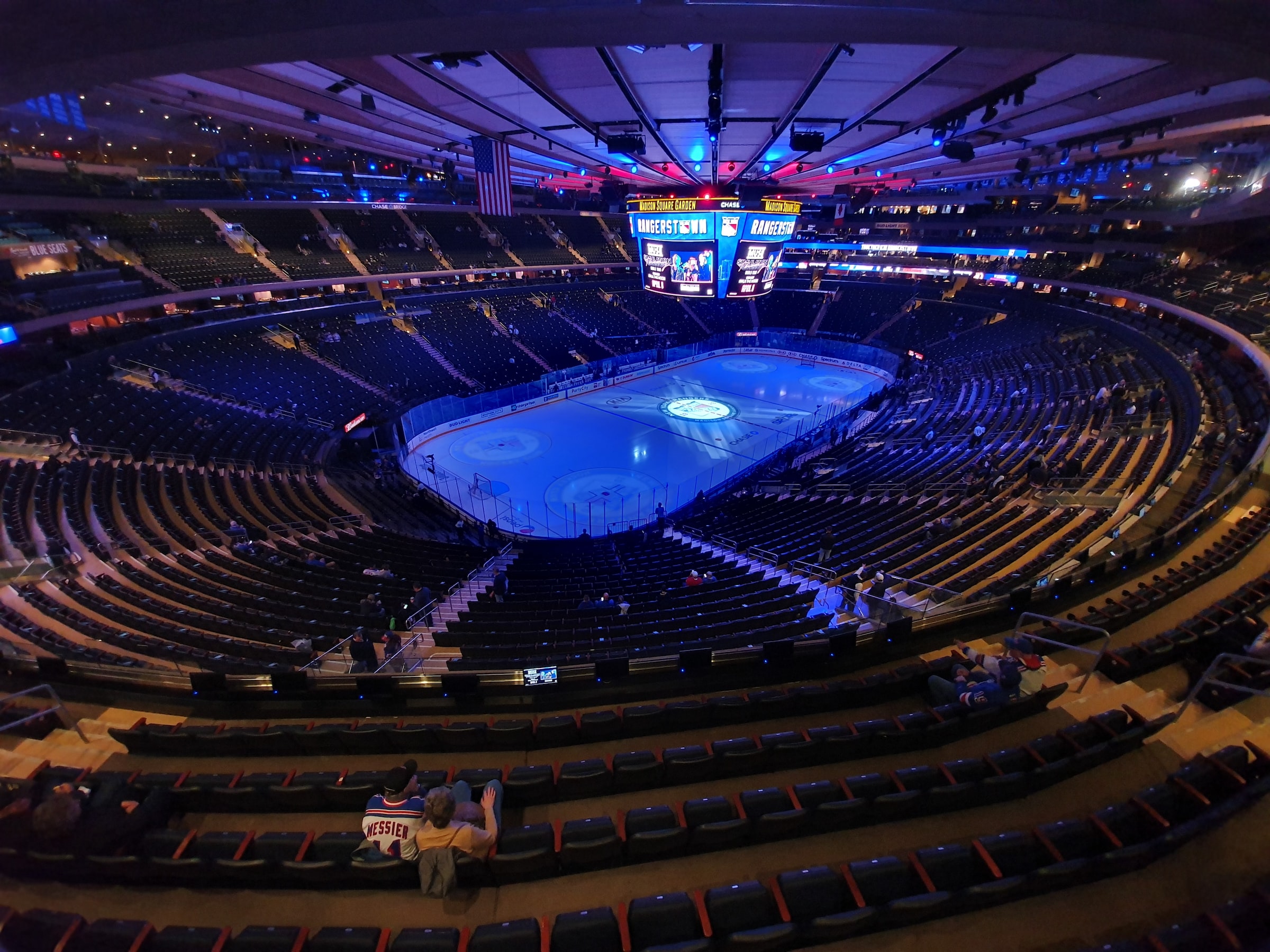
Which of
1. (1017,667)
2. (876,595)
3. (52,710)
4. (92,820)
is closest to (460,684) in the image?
(92,820)

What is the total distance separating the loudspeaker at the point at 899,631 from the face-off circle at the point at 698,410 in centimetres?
2140

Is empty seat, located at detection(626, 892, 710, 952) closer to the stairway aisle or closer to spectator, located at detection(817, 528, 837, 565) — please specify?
the stairway aisle

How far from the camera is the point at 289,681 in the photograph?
6.61 m

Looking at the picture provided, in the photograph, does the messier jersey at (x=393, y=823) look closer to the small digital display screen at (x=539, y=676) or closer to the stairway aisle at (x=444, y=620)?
the small digital display screen at (x=539, y=676)

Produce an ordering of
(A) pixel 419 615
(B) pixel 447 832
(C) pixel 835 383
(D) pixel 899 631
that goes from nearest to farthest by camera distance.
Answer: (B) pixel 447 832
(D) pixel 899 631
(A) pixel 419 615
(C) pixel 835 383

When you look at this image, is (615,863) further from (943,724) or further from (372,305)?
(372,305)

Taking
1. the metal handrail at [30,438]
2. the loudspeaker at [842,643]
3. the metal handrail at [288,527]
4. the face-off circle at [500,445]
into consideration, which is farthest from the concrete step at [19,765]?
the face-off circle at [500,445]

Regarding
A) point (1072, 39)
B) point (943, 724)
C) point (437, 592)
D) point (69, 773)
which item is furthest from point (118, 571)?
point (1072, 39)

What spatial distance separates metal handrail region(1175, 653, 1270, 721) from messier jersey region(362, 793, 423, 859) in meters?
6.91

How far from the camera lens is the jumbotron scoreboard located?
57.4ft

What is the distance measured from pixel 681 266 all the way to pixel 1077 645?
16.0m

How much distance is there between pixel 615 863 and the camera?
4.54 meters

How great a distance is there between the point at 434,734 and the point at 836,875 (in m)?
3.94

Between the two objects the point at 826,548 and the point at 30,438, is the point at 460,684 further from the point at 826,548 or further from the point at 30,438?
the point at 30,438
